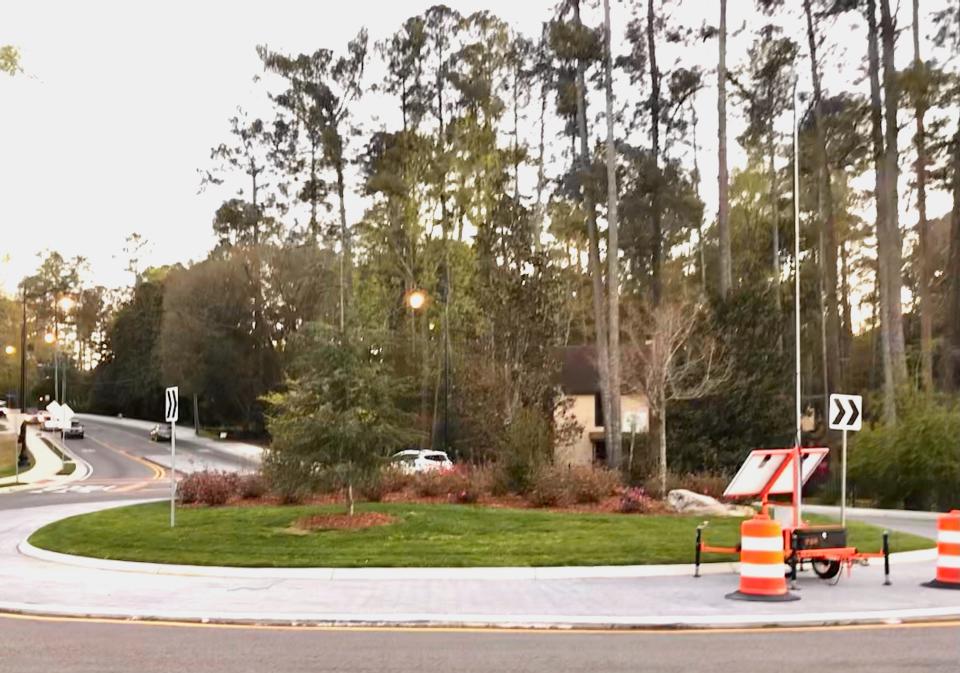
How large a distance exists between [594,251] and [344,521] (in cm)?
2220

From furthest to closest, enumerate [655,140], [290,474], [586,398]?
[586,398], [655,140], [290,474]

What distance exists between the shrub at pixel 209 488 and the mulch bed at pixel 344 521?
4.75 meters

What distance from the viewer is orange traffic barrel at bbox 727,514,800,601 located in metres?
10.8

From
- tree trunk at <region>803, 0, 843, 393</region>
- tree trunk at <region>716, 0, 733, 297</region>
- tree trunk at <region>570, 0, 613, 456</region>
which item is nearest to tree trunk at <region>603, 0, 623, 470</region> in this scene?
tree trunk at <region>570, 0, 613, 456</region>

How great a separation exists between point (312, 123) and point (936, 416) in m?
38.5

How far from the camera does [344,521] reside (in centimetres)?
1750

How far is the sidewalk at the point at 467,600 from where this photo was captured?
977 cm

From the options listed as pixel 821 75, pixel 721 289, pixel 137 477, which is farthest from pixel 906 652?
pixel 137 477

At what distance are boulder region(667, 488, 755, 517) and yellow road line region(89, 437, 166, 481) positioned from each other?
104 ft

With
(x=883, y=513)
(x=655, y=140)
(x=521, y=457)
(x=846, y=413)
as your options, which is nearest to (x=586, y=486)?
(x=521, y=457)

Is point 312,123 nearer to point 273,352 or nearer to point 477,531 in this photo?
point 273,352

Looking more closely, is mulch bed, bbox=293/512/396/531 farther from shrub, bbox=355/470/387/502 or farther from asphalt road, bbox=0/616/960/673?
asphalt road, bbox=0/616/960/673

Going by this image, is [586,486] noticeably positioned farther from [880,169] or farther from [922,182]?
[922,182]

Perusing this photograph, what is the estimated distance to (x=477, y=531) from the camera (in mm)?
16484
